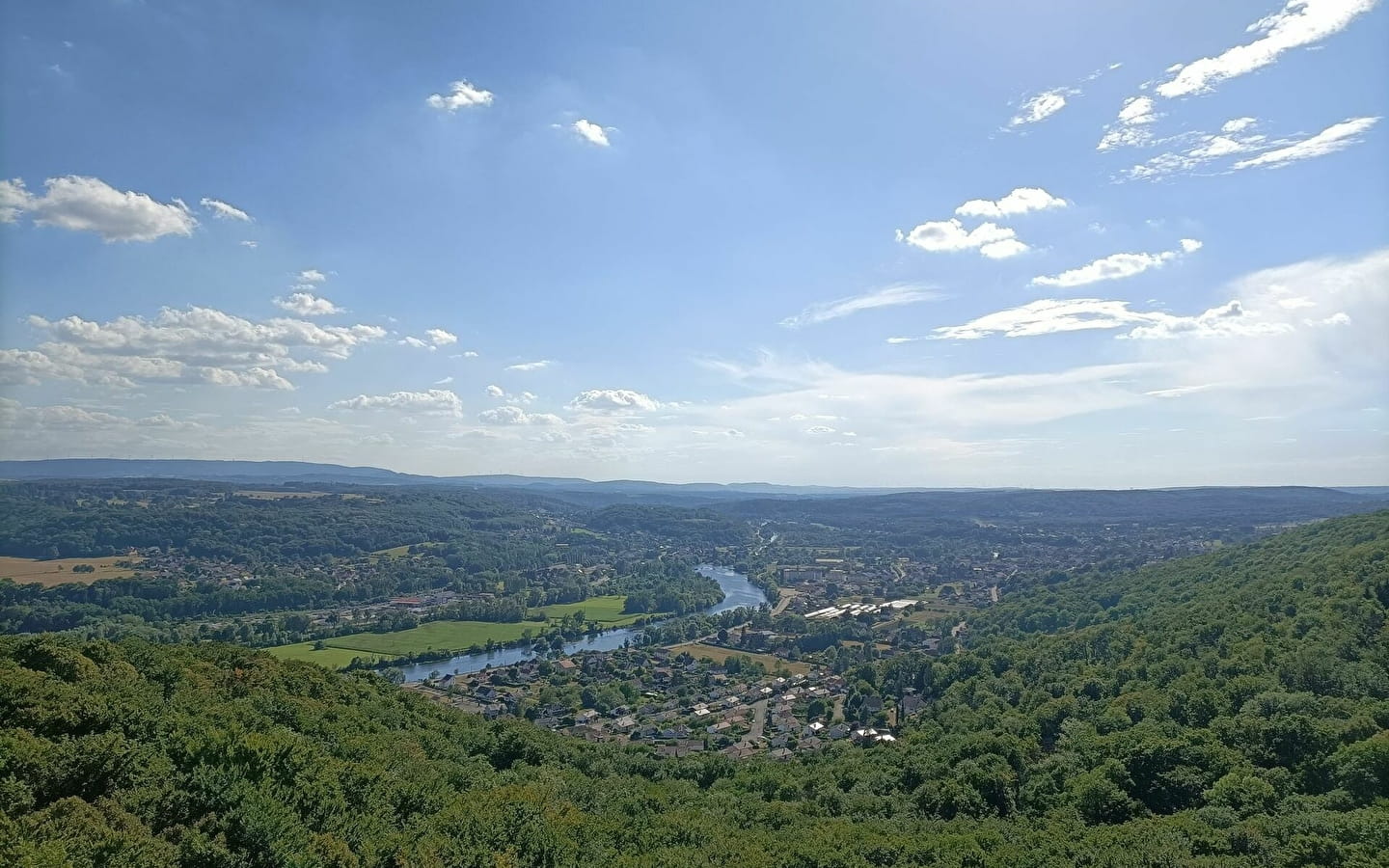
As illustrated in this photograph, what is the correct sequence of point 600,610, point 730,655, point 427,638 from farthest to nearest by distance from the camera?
1. point 600,610
2. point 427,638
3. point 730,655

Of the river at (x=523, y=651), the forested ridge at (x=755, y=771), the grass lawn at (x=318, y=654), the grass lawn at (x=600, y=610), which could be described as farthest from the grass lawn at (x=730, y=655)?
the grass lawn at (x=318, y=654)

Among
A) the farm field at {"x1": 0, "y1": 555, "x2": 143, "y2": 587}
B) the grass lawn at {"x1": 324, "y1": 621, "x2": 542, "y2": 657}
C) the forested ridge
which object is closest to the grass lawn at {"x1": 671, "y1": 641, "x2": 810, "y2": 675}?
the grass lawn at {"x1": 324, "y1": 621, "x2": 542, "y2": 657}

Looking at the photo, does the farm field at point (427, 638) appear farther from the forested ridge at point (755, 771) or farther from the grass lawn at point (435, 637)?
the forested ridge at point (755, 771)

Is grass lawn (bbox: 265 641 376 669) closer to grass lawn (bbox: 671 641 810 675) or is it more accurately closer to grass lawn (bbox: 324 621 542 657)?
grass lawn (bbox: 324 621 542 657)

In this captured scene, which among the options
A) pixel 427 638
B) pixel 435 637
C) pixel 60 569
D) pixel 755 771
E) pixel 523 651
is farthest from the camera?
pixel 60 569

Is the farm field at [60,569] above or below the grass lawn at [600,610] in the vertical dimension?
above

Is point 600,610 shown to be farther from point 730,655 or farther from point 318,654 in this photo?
point 318,654

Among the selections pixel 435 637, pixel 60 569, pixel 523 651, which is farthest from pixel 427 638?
pixel 60 569
